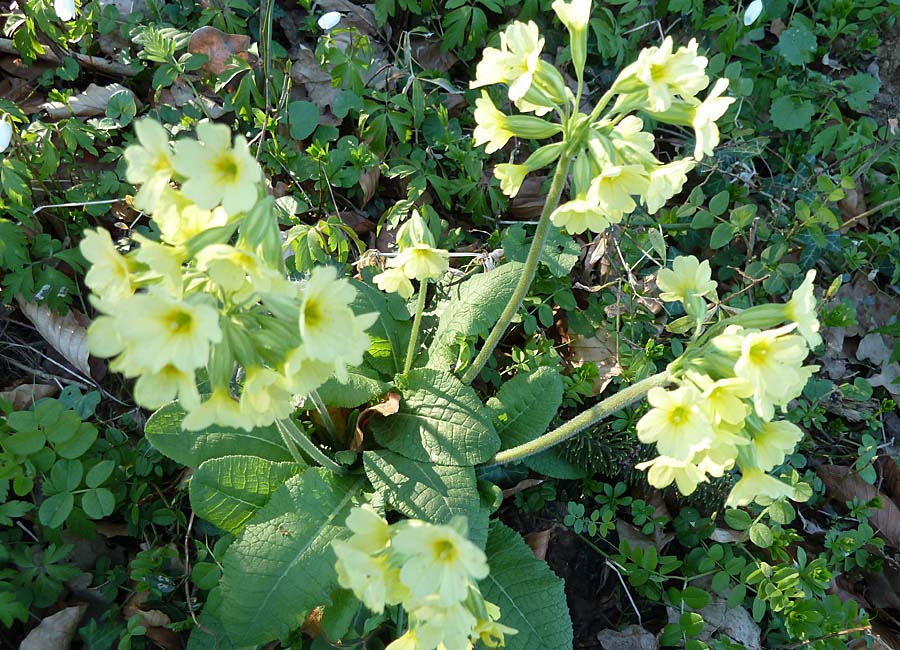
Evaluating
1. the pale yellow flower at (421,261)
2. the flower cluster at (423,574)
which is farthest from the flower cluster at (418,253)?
the flower cluster at (423,574)

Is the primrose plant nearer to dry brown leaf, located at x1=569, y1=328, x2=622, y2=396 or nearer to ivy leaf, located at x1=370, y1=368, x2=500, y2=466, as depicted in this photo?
ivy leaf, located at x1=370, y1=368, x2=500, y2=466

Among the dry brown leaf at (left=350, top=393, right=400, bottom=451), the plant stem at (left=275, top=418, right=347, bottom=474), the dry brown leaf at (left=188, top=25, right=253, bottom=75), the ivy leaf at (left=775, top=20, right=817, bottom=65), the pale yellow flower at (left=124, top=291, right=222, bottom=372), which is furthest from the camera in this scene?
the ivy leaf at (left=775, top=20, right=817, bottom=65)

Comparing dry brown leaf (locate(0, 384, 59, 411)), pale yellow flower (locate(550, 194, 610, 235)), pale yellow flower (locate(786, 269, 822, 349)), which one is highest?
pale yellow flower (locate(550, 194, 610, 235))

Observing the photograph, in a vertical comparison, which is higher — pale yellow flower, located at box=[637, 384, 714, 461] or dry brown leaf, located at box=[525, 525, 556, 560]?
pale yellow flower, located at box=[637, 384, 714, 461]

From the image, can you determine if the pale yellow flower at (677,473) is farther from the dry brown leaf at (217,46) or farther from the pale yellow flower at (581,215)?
the dry brown leaf at (217,46)

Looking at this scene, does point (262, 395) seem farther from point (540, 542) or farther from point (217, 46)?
point (217, 46)

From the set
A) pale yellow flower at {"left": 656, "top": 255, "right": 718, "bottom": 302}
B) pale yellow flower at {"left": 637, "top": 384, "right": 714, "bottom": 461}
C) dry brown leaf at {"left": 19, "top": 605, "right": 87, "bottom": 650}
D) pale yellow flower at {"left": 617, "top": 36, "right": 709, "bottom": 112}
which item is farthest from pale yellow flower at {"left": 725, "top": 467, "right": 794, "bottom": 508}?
dry brown leaf at {"left": 19, "top": 605, "right": 87, "bottom": 650}

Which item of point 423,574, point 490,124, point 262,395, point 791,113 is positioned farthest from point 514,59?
point 791,113
